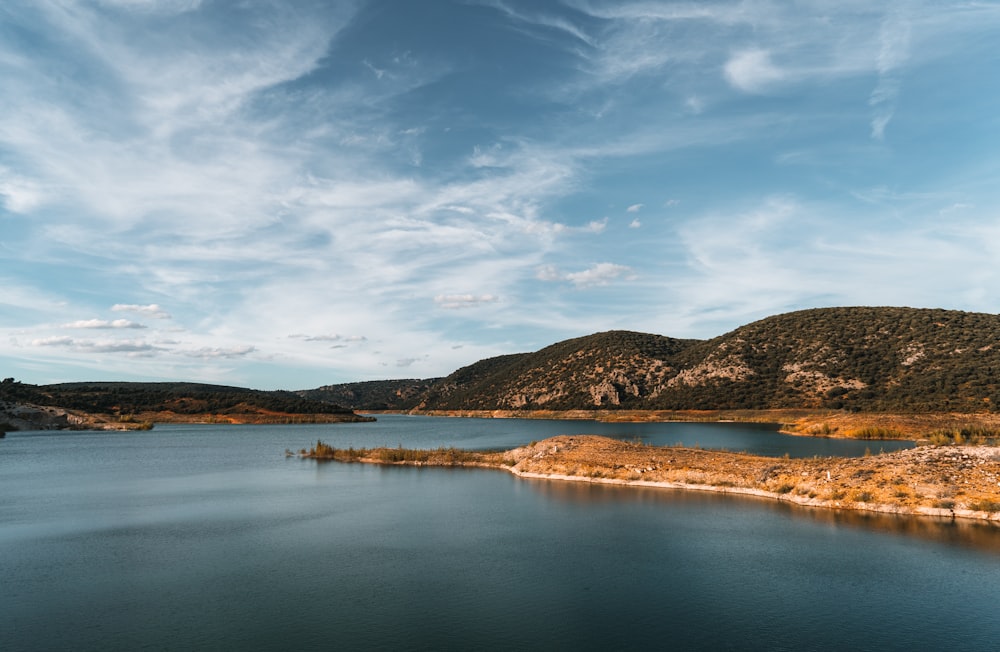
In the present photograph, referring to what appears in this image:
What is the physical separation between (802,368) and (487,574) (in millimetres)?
112226

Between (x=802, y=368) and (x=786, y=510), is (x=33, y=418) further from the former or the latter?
(x=802, y=368)

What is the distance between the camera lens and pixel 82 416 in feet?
403

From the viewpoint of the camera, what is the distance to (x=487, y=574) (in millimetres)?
20641

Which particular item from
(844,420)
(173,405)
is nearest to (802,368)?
(844,420)

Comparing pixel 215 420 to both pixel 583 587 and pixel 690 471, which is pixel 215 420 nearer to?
pixel 690 471

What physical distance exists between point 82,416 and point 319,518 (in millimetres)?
121209

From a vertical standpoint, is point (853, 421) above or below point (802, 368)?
below

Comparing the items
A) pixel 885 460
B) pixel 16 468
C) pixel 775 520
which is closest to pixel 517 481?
pixel 775 520

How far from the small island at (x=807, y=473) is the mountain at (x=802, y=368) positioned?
55.3 metres

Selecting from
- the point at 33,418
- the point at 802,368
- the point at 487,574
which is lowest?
the point at 487,574

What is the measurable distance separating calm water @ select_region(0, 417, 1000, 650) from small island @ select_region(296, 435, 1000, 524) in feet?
6.60

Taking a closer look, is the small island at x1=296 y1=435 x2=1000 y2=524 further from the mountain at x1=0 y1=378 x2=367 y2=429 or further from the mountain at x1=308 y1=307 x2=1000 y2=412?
the mountain at x1=0 y1=378 x2=367 y2=429

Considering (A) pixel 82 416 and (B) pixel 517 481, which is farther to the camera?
(A) pixel 82 416

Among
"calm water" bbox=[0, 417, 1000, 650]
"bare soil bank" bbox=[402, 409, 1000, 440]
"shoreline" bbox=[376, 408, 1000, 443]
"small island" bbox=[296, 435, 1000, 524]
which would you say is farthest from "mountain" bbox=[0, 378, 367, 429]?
"small island" bbox=[296, 435, 1000, 524]
